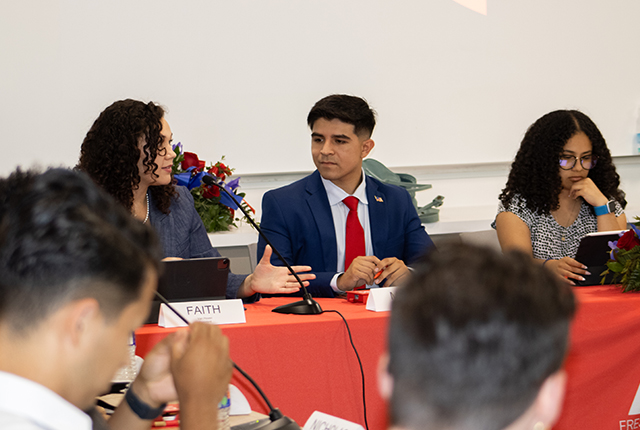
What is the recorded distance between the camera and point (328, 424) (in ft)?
3.86

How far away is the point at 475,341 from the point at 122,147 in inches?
75.3

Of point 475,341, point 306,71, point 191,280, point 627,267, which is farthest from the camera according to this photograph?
point 306,71

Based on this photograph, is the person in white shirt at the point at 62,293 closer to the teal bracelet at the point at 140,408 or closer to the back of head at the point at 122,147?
the teal bracelet at the point at 140,408

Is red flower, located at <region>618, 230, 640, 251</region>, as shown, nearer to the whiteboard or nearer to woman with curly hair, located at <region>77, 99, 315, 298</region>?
woman with curly hair, located at <region>77, 99, 315, 298</region>

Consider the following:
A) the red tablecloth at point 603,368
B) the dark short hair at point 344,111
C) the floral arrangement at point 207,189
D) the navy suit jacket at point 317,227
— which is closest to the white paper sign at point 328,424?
the red tablecloth at point 603,368

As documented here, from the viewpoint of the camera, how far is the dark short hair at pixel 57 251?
2.05 ft

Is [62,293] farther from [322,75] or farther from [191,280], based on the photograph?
[322,75]

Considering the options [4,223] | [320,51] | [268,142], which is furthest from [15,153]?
[4,223]

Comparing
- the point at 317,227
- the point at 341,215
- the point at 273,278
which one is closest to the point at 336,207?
the point at 341,215

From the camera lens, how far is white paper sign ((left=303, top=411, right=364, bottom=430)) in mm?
1145

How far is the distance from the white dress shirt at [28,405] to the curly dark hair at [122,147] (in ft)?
5.18

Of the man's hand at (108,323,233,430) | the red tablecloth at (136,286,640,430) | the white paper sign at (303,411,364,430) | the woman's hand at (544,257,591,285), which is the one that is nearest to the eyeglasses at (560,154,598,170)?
the woman's hand at (544,257,591,285)

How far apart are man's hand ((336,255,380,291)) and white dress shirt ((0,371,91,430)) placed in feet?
4.57

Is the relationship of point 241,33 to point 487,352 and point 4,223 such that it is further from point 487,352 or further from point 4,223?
point 487,352
